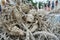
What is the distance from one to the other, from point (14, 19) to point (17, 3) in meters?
0.07

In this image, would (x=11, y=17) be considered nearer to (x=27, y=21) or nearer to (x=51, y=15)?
(x=27, y=21)

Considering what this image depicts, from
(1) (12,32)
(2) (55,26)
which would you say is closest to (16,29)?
(1) (12,32)

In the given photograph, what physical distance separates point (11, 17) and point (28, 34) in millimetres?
89

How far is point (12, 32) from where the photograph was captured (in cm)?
39

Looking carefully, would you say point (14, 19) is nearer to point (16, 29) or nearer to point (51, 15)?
point (16, 29)

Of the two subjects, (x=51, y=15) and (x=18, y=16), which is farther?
(x=51, y=15)

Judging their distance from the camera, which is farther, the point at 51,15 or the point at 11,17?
the point at 51,15

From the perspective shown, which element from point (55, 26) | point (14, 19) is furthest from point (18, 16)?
point (55, 26)

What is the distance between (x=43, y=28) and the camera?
442 mm

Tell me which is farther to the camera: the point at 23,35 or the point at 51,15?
the point at 51,15

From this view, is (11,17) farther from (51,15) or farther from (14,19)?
(51,15)

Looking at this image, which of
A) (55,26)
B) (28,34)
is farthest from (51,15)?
(28,34)

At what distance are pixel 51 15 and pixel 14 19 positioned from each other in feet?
0.63

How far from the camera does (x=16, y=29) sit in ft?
1.29
